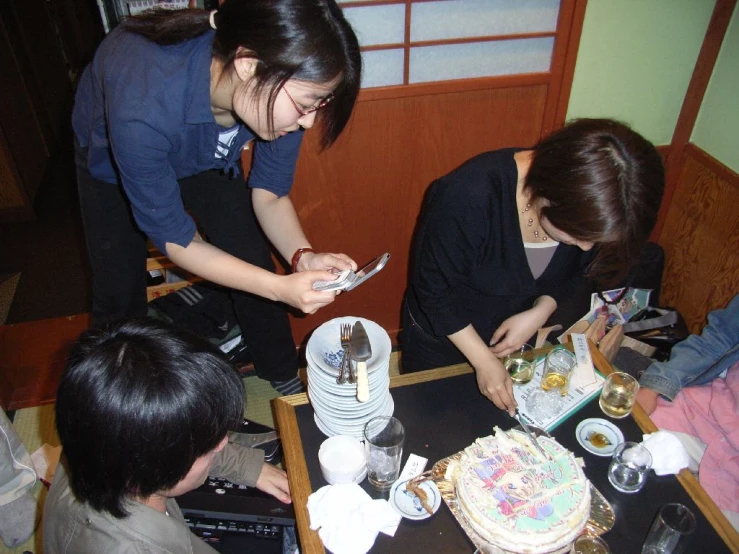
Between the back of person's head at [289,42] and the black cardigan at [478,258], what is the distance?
0.41 metres

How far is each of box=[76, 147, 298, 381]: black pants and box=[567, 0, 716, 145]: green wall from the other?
1.49m

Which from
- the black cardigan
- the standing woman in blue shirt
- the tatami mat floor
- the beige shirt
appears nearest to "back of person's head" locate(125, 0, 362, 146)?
the standing woman in blue shirt

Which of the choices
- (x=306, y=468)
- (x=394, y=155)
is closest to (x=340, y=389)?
(x=306, y=468)

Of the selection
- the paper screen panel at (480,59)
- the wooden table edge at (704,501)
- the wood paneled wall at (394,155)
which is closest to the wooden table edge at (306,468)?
A: the wooden table edge at (704,501)

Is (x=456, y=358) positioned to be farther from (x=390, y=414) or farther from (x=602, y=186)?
(x=602, y=186)

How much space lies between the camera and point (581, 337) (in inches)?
64.3

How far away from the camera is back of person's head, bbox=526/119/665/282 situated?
1.24 meters

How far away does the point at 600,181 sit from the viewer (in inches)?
48.7

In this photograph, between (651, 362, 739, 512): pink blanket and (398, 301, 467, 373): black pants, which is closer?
(651, 362, 739, 512): pink blanket

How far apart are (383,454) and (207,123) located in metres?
0.92

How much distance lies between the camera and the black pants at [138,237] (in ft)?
5.55

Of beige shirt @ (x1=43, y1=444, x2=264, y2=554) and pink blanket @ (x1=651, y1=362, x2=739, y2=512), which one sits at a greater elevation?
beige shirt @ (x1=43, y1=444, x2=264, y2=554)

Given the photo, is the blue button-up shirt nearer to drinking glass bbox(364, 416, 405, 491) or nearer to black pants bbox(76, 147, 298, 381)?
black pants bbox(76, 147, 298, 381)

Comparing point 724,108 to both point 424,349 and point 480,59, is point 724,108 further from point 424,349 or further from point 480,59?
point 424,349
